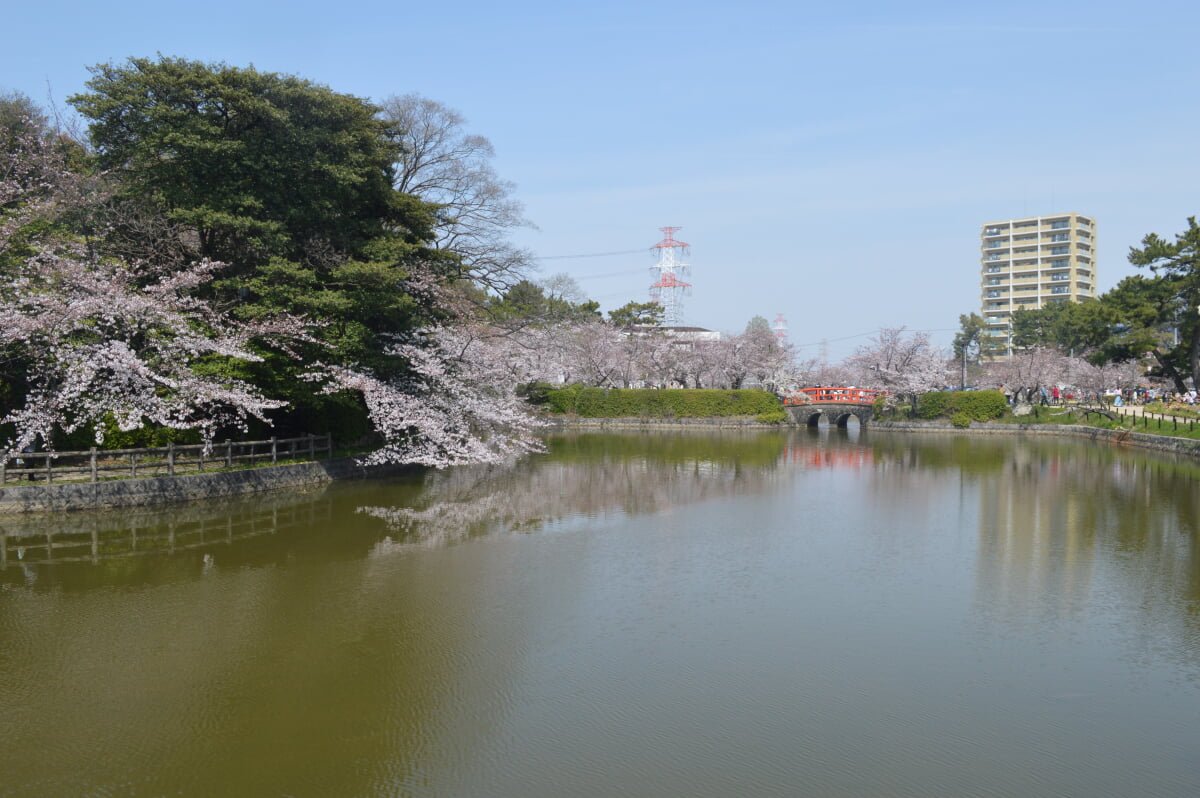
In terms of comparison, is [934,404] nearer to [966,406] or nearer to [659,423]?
[966,406]

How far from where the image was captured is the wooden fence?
629 inches

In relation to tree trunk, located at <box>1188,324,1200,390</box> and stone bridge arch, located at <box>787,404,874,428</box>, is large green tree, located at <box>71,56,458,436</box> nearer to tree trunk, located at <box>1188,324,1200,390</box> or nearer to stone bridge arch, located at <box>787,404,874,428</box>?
tree trunk, located at <box>1188,324,1200,390</box>

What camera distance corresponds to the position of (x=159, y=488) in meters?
16.8

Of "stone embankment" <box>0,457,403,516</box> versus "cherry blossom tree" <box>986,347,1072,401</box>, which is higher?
"cherry blossom tree" <box>986,347,1072,401</box>

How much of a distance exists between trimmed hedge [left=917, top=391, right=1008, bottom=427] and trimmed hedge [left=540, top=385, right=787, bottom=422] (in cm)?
909

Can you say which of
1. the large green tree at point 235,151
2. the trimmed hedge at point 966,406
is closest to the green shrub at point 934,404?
the trimmed hedge at point 966,406

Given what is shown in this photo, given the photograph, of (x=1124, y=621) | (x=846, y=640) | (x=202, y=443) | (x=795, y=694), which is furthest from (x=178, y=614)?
(x=1124, y=621)

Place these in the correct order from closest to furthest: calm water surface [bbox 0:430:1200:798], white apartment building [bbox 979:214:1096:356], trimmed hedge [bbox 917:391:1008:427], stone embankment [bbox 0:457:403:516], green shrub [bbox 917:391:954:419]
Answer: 1. calm water surface [bbox 0:430:1200:798]
2. stone embankment [bbox 0:457:403:516]
3. trimmed hedge [bbox 917:391:1008:427]
4. green shrub [bbox 917:391:954:419]
5. white apartment building [bbox 979:214:1096:356]

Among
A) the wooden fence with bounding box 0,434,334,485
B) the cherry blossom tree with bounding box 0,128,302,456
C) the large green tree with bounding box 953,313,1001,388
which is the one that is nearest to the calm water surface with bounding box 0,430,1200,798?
the wooden fence with bounding box 0,434,334,485

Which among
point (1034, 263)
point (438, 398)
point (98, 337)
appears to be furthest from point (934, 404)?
point (1034, 263)

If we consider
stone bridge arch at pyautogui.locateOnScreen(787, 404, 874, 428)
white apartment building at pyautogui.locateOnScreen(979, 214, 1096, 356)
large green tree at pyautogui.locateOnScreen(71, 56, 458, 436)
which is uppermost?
white apartment building at pyautogui.locateOnScreen(979, 214, 1096, 356)

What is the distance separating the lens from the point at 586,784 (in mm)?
6086

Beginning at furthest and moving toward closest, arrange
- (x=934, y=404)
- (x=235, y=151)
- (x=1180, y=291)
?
(x=934, y=404) → (x=1180, y=291) → (x=235, y=151)

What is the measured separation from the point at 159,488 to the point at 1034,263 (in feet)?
311
